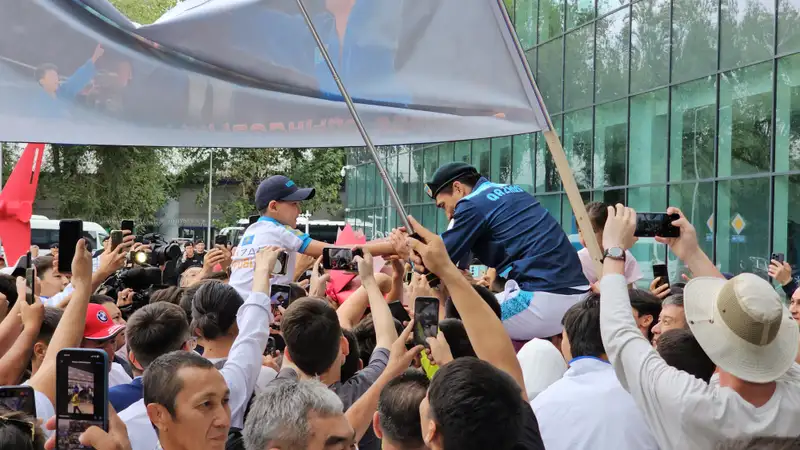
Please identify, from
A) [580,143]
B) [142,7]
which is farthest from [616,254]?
[580,143]

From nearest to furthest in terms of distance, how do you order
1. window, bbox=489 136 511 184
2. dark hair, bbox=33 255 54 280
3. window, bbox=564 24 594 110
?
dark hair, bbox=33 255 54 280
window, bbox=564 24 594 110
window, bbox=489 136 511 184

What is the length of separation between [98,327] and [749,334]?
3.18 metres

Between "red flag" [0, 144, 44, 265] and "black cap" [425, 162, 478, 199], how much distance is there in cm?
811

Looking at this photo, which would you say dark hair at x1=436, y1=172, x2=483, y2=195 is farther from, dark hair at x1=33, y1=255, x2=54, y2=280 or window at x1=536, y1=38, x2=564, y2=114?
window at x1=536, y1=38, x2=564, y2=114

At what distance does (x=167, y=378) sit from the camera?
3439 millimetres

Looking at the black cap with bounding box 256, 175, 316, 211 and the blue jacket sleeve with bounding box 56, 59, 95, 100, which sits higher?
the blue jacket sleeve with bounding box 56, 59, 95, 100

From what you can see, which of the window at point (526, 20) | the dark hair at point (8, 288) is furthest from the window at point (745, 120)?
the dark hair at point (8, 288)

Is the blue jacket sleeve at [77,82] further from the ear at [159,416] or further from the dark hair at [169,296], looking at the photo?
the ear at [159,416]

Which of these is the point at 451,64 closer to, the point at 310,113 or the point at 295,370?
the point at 310,113

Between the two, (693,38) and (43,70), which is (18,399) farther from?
(693,38)

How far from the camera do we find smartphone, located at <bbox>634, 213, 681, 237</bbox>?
12.9 feet

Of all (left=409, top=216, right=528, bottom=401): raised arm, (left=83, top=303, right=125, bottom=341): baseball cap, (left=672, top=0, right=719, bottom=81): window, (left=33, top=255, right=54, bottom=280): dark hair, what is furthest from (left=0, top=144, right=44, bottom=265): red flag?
(left=672, top=0, right=719, bottom=81): window

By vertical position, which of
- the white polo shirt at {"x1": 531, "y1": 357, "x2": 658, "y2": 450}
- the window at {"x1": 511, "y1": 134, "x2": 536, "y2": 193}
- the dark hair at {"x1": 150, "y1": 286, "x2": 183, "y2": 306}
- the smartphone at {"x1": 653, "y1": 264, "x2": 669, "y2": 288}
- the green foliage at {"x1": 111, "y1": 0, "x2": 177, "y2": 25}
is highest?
the green foliage at {"x1": 111, "y1": 0, "x2": 177, "y2": 25}

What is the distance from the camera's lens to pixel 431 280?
14.9ft
